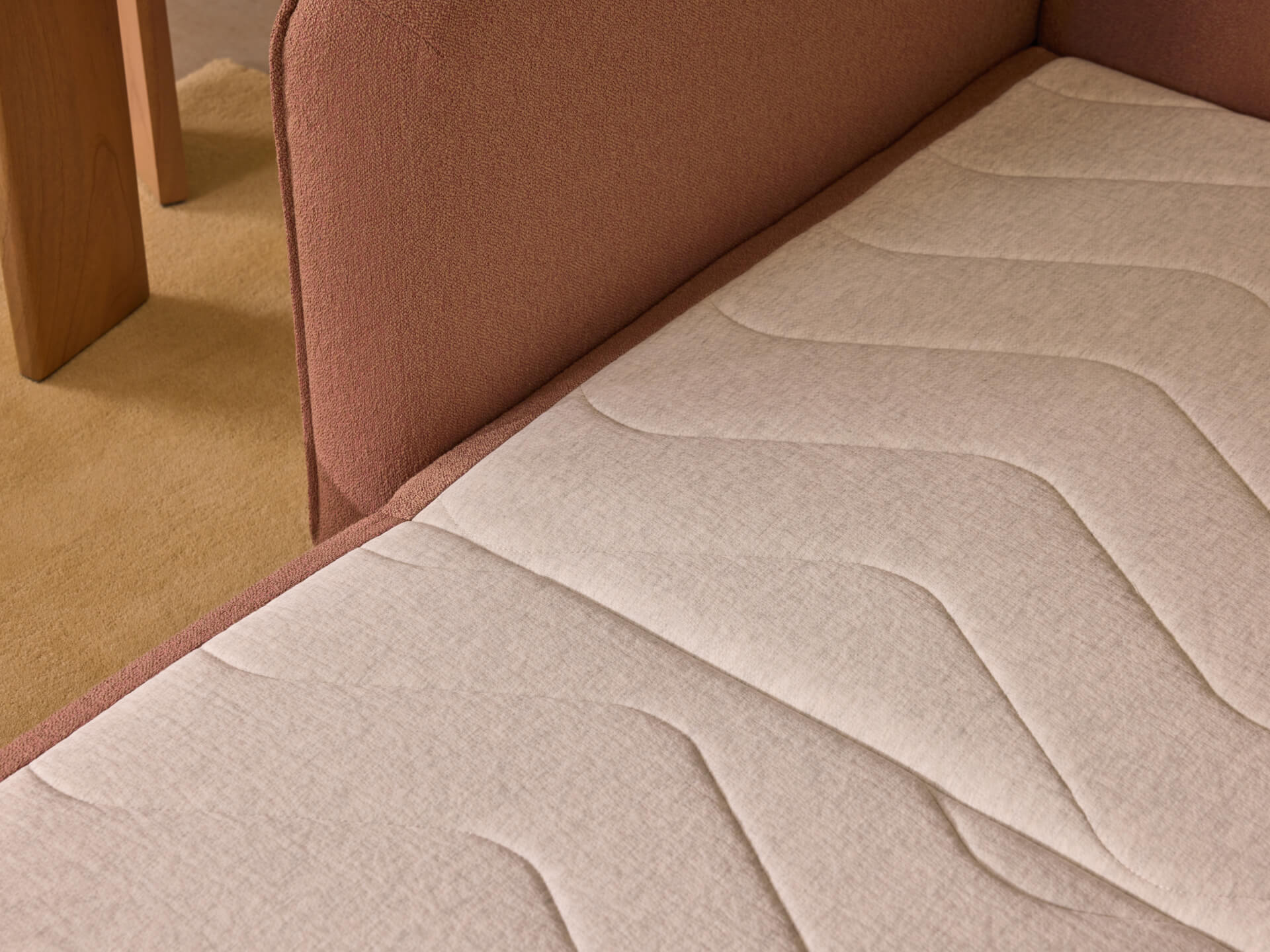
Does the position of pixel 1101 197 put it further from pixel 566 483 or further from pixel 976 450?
pixel 566 483

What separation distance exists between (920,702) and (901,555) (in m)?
0.11

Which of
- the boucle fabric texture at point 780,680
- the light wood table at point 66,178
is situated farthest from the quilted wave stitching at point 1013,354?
the light wood table at point 66,178

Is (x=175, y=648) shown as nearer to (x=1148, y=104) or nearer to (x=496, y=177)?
(x=496, y=177)

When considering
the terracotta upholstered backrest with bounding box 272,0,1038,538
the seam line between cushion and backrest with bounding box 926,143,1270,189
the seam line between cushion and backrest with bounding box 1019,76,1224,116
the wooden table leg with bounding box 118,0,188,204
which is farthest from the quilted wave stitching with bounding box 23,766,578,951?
the wooden table leg with bounding box 118,0,188,204

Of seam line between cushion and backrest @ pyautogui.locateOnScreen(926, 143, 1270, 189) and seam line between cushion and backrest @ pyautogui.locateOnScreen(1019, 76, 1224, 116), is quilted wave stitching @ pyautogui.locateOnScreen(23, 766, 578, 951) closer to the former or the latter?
seam line between cushion and backrest @ pyautogui.locateOnScreen(926, 143, 1270, 189)

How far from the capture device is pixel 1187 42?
1.38m

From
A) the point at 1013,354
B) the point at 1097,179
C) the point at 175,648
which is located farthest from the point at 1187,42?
the point at 175,648

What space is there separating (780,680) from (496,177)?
0.41 metres

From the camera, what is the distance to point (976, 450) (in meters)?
0.96

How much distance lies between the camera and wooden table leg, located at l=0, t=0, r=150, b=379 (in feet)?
4.63

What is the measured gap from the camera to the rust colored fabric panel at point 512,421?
32.4 inches

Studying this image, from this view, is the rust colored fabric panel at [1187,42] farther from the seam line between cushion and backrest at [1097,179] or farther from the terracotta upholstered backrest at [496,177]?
the terracotta upholstered backrest at [496,177]

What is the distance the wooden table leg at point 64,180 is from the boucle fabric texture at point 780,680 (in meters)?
0.79

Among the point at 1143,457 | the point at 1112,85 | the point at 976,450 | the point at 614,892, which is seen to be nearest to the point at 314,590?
the point at 614,892
